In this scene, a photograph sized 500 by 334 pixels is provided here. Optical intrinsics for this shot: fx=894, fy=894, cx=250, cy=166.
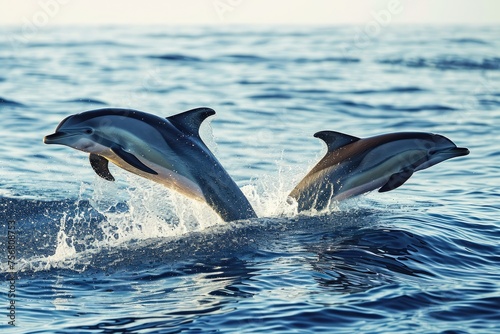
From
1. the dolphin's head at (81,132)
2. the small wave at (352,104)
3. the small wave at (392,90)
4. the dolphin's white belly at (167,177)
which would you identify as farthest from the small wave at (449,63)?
the dolphin's head at (81,132)

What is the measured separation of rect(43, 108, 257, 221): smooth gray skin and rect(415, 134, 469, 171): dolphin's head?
2.52 m

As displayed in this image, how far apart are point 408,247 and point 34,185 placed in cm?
634

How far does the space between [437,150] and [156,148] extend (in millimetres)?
3745

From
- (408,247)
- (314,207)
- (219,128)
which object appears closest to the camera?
(408,247)

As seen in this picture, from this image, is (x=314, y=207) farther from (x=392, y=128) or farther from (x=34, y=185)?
(x=392, y=128)

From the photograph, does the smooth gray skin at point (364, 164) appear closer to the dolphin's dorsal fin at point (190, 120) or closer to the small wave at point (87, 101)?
the dolphin's dorsal fin at point (190, 120)

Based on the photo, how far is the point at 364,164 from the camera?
36.9ft

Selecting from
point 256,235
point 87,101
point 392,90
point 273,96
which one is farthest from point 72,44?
point 256,235

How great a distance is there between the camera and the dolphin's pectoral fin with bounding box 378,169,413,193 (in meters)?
11.2

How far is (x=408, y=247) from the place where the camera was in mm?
10578

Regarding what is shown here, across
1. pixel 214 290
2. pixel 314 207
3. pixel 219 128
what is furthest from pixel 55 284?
pixel 219 128

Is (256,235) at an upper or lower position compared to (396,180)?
lower

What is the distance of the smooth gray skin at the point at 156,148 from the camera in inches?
392

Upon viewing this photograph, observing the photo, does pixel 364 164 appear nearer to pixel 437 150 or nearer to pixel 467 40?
pixel 437 150
